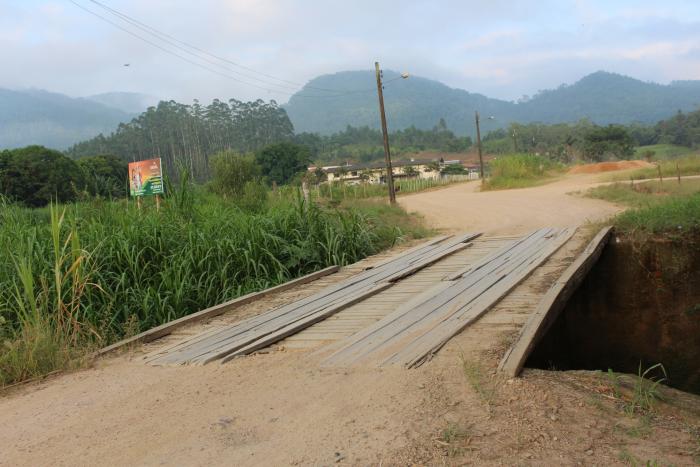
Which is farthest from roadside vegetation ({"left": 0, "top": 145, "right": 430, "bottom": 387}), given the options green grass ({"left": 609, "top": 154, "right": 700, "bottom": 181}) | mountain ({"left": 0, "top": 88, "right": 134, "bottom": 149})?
mountain ({"left": 0, "top": 88, "right": 134, "bottom": 149})

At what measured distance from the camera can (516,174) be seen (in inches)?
953

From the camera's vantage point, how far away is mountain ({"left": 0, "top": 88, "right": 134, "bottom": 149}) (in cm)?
14488

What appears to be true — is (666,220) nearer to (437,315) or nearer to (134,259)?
(437,315)

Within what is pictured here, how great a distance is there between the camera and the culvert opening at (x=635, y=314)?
727 centimetres

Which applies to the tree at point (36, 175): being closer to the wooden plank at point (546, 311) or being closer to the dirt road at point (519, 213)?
the dirt road at point (519, 213)

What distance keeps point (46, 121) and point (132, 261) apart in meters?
180

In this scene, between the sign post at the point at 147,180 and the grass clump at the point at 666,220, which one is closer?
the sign post at the point at 147,180

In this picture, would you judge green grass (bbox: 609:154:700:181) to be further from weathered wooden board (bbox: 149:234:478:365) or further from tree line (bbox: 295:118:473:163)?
tree line (bbox: 295:118:473:163)

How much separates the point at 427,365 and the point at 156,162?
649cm

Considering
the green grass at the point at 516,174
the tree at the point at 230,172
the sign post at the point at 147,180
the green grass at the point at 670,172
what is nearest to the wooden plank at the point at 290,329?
the sign post at the point at 147,180

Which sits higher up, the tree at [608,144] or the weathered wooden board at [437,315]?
the tree at [608,144]

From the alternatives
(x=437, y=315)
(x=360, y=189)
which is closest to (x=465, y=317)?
(x=437, y=315)

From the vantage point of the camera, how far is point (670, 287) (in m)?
8.02

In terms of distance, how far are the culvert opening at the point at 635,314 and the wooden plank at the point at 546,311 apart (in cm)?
85
